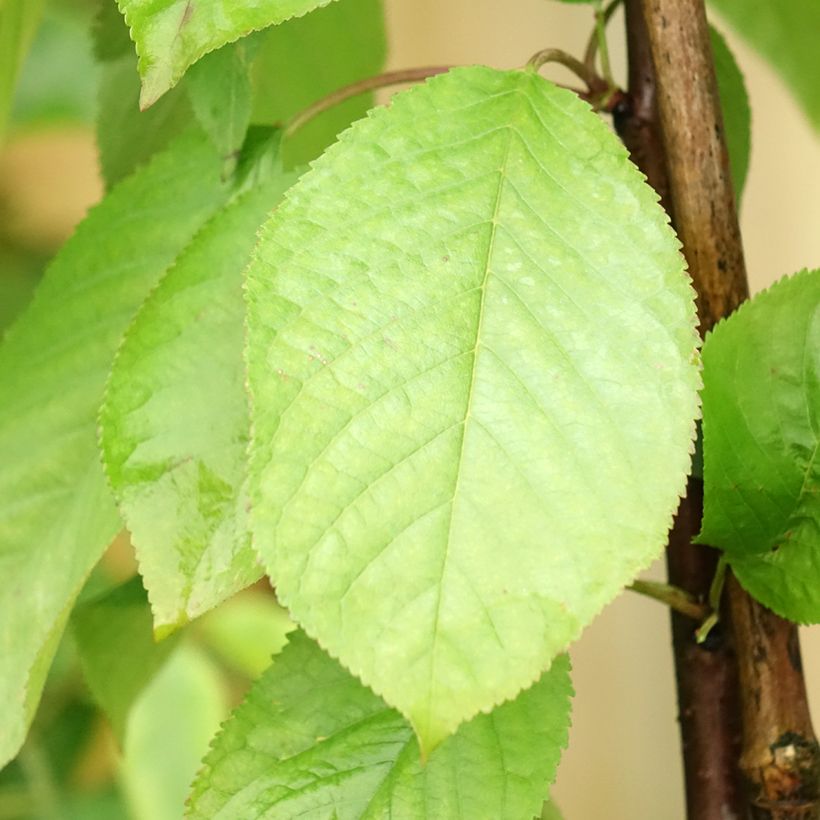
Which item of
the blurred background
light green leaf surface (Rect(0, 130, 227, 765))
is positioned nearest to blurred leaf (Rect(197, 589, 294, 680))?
the blurred background

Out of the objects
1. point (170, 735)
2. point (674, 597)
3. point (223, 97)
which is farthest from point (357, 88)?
point (170, 735)

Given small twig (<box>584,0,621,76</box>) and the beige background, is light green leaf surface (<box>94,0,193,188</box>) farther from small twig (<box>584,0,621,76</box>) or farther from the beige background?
the beige background

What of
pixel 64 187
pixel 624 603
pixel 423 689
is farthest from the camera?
pixel 64 187

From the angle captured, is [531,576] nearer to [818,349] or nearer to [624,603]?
[818,349]

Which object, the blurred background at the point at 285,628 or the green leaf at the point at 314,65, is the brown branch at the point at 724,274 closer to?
the green leaf at the point at 314,65

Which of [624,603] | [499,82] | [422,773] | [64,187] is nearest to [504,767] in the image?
[422,773]

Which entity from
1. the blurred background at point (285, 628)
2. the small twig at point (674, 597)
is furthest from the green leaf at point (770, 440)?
the blurred background at point (285, 628)

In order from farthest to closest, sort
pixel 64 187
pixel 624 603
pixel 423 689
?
pixel 64 187 → pixel 624 603 → pixel 423 689
